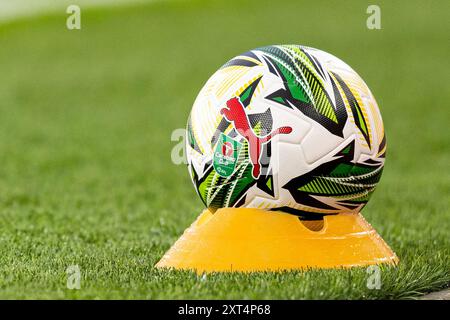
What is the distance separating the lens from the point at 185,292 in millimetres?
5520

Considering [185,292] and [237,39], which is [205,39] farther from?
[185,292]

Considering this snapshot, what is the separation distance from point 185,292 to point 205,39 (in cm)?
2063

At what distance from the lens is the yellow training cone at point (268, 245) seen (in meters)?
6.20

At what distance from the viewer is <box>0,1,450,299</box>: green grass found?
6000 millimetres

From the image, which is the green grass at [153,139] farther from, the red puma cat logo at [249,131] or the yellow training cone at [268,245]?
the red puma cat logo at [249,131]
